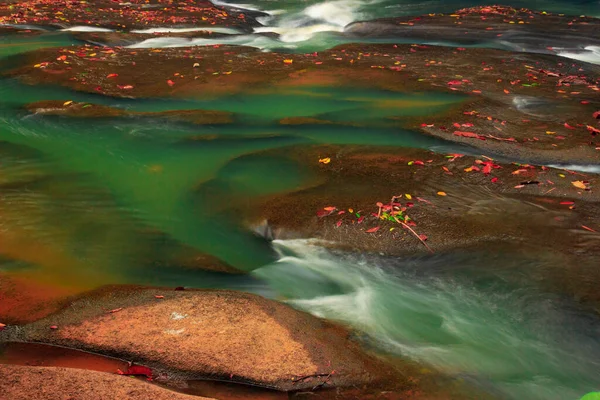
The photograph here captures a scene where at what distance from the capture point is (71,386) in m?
3.94

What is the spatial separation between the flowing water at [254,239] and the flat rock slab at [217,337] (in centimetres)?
52

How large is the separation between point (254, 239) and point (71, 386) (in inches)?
131

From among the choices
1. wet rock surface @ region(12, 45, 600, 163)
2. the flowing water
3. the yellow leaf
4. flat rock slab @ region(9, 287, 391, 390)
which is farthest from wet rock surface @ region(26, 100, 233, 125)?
the yellow leaf

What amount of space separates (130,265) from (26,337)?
1688mm

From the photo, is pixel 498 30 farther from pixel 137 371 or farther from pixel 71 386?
pixel 71 386

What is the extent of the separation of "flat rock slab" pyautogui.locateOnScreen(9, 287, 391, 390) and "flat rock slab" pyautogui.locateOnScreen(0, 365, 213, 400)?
1.72 ft

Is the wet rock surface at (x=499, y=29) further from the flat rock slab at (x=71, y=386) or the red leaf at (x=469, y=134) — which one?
the flat rock slab at (x=71, y=386)

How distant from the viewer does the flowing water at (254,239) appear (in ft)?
17.5

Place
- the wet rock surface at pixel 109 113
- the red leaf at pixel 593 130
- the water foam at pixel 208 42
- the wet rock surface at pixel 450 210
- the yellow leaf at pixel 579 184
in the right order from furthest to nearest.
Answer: the water foam at pixel 208 42, the wet rock surface at pixel 109 113, the red leaf at pixel 593 130, the yellow leaf at pixel 579 184, the wet rock surface at pixel 450 210

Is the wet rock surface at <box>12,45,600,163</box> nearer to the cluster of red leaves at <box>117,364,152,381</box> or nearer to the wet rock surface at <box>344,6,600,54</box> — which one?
the wet rock surface at <box>344,6,600,54</box>

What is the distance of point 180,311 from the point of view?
17.0 feet

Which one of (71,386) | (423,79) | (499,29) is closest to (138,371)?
(71,386)

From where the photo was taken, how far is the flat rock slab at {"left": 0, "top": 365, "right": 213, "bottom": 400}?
3.84 m

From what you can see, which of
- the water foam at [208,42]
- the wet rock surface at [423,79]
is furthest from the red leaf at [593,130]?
the water foam at [208,42]
